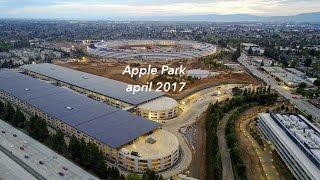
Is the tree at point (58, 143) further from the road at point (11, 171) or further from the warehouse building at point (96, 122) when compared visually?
the road at point (11, 171)

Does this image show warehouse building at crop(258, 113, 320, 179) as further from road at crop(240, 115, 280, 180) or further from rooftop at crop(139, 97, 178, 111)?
rooftop at crop(139, 97, 178, 111)

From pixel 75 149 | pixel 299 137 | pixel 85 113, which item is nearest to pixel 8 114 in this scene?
pixel 85 113

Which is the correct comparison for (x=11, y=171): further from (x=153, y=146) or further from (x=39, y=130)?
(x=153, y=146)

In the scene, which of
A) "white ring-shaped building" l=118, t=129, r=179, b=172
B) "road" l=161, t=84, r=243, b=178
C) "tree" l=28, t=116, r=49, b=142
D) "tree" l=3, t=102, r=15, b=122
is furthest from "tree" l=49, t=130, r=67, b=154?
"road" l=161, t=84, r=243, b=178

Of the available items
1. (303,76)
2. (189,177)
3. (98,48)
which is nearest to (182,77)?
(303,76)

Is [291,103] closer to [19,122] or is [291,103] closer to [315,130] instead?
[315,130]


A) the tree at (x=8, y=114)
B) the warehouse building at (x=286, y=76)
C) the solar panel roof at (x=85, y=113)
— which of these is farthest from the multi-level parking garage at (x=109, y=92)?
the warehouse building at (x=286, y=76)
